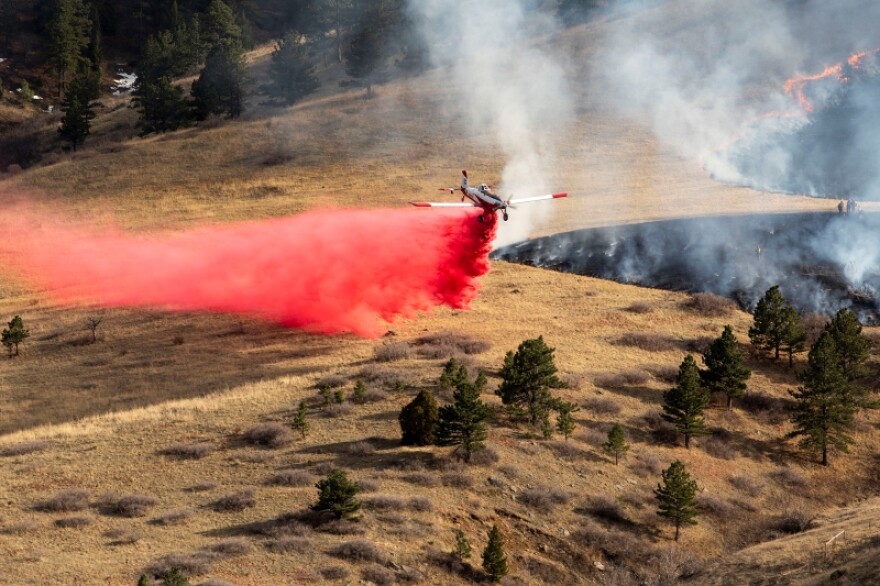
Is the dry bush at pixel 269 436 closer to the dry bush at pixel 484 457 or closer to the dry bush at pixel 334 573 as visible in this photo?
the dry bush at pixel 484 457

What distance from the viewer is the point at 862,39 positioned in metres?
130

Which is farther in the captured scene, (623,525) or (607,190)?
(607,190)

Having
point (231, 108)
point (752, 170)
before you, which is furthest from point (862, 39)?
point (231, 108)

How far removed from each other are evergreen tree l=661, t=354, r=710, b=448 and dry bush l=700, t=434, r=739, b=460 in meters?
1.25

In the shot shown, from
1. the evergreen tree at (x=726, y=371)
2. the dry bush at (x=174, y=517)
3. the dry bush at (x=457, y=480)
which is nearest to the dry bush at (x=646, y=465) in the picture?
the evergreen tree at (x=726, y=371)

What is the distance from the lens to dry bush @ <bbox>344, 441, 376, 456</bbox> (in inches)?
1764

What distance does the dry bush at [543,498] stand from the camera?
138ft

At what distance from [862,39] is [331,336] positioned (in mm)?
99359

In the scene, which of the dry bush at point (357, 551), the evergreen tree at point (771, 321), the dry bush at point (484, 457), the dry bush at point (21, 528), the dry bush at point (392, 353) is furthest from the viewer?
the evergreen tree at point (771, 321)

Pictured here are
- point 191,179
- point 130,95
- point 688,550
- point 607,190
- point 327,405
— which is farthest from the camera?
point 130,95

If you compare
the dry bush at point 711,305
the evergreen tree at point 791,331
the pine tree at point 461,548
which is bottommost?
the pine tree at point 461,548

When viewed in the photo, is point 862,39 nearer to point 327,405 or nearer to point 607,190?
point 607,190

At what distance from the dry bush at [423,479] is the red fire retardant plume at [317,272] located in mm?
21274

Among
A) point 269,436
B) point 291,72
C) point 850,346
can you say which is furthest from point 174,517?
point 291,72
